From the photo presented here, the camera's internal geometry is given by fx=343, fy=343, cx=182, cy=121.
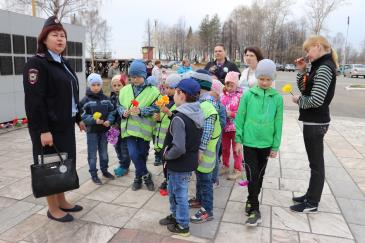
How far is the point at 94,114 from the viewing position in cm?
432

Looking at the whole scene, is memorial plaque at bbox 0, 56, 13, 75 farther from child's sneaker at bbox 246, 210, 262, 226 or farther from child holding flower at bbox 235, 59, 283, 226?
child's sneaker at bbox 246, 210, 262, 226

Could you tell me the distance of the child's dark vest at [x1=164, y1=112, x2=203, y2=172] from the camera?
3.04 m

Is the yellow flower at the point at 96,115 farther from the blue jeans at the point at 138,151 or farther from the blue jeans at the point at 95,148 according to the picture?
the blue jeans at the point at 138,151

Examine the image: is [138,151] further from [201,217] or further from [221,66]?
[221,66]

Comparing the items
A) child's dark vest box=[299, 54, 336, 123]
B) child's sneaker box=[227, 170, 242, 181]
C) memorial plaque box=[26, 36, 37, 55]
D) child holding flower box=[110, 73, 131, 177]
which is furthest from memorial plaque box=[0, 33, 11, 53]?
child's dark vest box=[299, 54, 336, 123]

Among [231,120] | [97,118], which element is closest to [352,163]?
[231,120]

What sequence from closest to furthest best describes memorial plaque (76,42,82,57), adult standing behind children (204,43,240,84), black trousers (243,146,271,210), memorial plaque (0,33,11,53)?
black trousers (243,146,271,210) → adult standing behind children (204,43,240,84) → memorial plaque (0,33,11,53) → memorial plaque (76,42,82,57)

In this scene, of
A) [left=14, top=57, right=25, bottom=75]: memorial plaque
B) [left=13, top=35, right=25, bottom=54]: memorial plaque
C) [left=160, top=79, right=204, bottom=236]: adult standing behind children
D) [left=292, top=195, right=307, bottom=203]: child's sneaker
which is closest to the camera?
[left=160, top=79, right=204, bottom=236]: adult standing behind children

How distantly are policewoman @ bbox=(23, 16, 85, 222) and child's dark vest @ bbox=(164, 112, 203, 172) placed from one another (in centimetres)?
107

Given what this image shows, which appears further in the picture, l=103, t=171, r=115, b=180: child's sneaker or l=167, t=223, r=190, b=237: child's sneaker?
l=103, t=171, r=115, b=180: child's sneaker

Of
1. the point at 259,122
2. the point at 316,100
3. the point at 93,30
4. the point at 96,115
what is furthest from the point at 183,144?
the point at 93,30

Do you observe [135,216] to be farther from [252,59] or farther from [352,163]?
[352,163]

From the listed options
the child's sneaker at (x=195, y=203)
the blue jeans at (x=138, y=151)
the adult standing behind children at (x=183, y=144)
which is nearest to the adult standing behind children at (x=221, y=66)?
the blue jeans at (x=138, y=151)

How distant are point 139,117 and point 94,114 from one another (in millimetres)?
581
